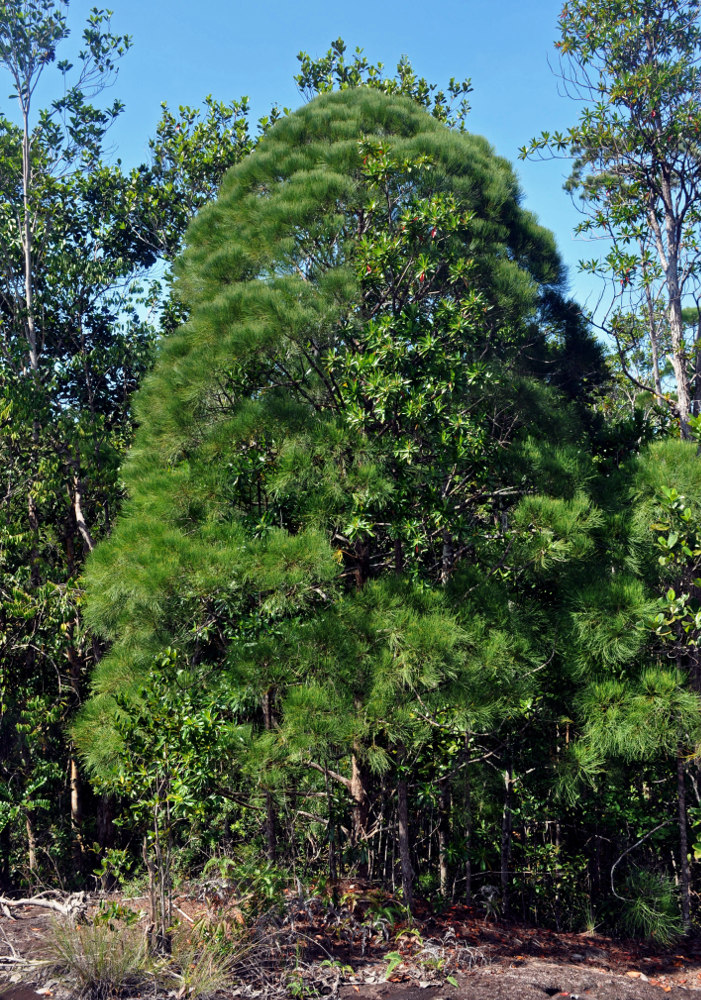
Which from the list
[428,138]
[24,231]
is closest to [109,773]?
[428,138]

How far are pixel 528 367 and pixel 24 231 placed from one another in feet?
19.6

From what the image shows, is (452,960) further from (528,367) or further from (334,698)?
(528,367)

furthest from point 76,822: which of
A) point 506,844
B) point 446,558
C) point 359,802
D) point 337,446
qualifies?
point 337,446

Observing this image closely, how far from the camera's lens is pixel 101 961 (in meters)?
4.45

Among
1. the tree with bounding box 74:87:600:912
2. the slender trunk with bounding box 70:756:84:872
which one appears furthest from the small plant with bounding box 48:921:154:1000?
the slender trunk with bounding box 70:756:84:872

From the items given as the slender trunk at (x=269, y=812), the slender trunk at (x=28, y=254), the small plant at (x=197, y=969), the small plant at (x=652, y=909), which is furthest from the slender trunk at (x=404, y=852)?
the slender trunk at (x=28, y=254)

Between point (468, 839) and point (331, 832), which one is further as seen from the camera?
point (468, 839)

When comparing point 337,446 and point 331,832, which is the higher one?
point 337,446

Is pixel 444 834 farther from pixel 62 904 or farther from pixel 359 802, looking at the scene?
pixel 62 904

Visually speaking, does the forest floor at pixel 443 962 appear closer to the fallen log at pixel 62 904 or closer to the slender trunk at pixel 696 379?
the fallen log at pixel 62 904

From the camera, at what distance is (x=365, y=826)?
247 inches

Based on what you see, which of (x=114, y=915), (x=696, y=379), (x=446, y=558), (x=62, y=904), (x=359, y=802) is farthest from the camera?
(x=696, y=379)

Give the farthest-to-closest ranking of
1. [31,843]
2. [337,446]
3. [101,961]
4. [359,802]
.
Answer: [31,843], [359,802], [337,446], [101,961]

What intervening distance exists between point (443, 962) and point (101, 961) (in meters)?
2.06
